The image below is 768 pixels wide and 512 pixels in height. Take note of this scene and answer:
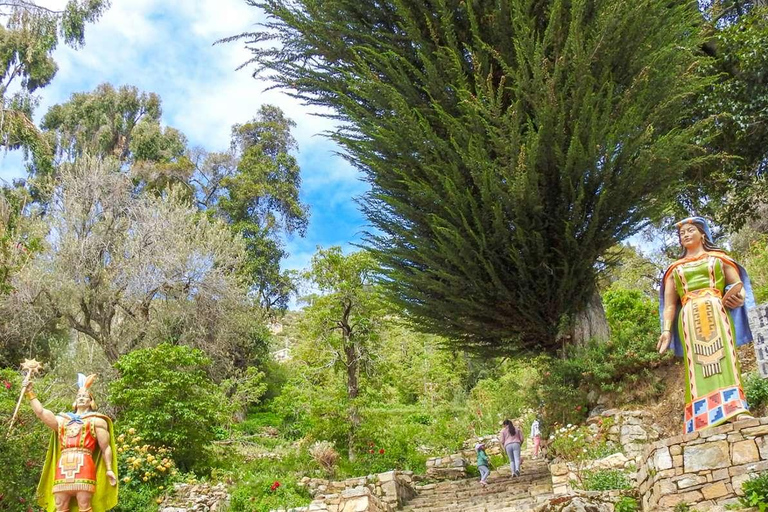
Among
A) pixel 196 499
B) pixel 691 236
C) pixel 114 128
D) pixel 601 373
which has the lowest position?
pixel 196 499

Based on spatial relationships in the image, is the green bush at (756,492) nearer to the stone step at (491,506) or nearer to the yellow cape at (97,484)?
the stone step at (491,506)

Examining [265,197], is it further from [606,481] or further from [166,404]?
[606,481]

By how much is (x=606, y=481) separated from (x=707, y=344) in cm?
217

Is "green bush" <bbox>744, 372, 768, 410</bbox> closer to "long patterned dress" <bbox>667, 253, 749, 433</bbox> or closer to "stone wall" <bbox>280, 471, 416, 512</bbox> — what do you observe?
"long patterned dress" <bbox>667, 253, 749, 433</bbox>

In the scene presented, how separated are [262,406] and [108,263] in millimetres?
9065

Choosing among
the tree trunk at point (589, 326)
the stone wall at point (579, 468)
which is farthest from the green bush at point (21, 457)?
the tree trunk at point (589, 326)

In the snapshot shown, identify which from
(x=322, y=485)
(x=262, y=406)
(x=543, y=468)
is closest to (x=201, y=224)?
(x=262, y=406)

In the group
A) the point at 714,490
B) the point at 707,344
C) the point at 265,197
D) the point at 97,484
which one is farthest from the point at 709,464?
the point at 265,197

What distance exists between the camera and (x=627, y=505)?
7.09m

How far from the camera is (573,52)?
10594 millimetres

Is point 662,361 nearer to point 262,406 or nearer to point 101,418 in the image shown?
point 101,418

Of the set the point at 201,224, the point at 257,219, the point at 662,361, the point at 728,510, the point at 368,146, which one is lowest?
the point at 728,510

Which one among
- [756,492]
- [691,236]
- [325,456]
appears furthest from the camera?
[325,456]

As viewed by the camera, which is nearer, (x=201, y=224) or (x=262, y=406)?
(x=201, y=224)
